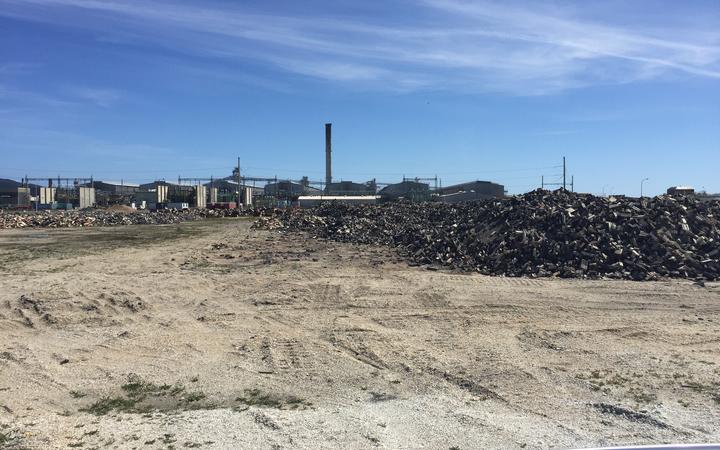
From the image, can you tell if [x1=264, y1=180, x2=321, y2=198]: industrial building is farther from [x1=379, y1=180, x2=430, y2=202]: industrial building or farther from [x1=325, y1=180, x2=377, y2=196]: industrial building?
[x1=379, y1=180, x2=430, y2=202]: industrial building

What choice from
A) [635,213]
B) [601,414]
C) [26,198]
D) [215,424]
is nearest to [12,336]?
[215,424]

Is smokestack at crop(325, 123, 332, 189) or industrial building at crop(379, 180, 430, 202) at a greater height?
smokestack at crop(325, 123, 332, 189)

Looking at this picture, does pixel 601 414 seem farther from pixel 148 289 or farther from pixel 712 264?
pixel 712 264

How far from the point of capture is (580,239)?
15.6 m

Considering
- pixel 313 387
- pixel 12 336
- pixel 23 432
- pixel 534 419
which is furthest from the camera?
pixel 12 336

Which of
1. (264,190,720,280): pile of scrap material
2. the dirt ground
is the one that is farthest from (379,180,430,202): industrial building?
the dirt ground

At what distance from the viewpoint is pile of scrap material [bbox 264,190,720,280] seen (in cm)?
1416

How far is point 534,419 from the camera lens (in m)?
5.11

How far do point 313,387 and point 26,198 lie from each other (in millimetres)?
88189

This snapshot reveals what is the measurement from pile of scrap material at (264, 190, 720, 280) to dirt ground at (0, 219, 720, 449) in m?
1.62

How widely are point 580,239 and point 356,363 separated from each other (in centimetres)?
1076

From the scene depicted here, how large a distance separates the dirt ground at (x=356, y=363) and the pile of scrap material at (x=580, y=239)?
5.33 feet

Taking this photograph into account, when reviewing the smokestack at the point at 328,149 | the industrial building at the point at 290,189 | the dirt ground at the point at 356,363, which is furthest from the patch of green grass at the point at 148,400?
the industrial building at the point at 290,189

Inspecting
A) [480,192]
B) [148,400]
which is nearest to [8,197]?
[480,192]
